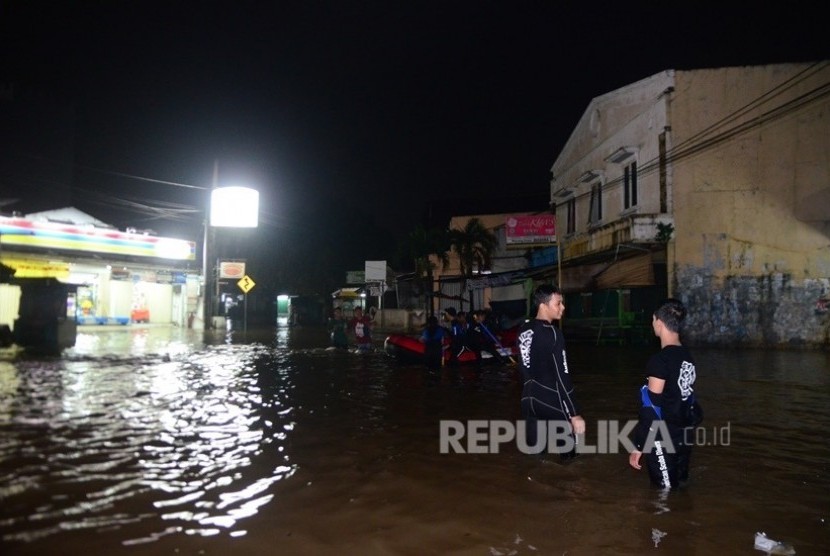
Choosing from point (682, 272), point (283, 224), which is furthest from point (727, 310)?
point (283, 224)

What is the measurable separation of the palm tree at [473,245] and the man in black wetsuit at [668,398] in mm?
27812

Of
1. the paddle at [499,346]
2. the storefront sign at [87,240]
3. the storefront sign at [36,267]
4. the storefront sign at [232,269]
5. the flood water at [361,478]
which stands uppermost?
the storefront sign at [87,240]

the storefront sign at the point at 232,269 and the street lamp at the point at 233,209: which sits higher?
the street lamp at the point at 233,209

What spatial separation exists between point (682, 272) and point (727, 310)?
1835mm

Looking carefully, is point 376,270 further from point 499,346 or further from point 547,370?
point 547,370

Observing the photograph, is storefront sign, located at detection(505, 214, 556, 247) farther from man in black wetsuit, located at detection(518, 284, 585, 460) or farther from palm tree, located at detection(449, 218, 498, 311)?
man in black wetsuit, located at detection(518, 284, 585, 460)

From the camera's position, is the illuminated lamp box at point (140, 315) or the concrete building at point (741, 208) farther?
the illuminated lamp box at point (140, 315)

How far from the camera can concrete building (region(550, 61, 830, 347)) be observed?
17875 mm

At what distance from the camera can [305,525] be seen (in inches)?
152

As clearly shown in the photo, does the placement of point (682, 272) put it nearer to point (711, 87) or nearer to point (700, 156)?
point (700, 156)

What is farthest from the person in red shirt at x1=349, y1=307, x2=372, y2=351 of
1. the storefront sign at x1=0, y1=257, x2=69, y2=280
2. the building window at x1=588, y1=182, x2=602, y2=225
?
the storefront sign at x1=0, y1=257, x2=69, y2=280

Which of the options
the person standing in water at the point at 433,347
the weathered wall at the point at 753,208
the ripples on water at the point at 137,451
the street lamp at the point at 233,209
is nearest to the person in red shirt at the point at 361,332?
the person standing in water at the point at 433,347

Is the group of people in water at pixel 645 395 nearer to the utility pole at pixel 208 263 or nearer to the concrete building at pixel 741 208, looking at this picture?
the concrete building at pixel 741 208

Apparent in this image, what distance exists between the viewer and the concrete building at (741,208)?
1788 cm
